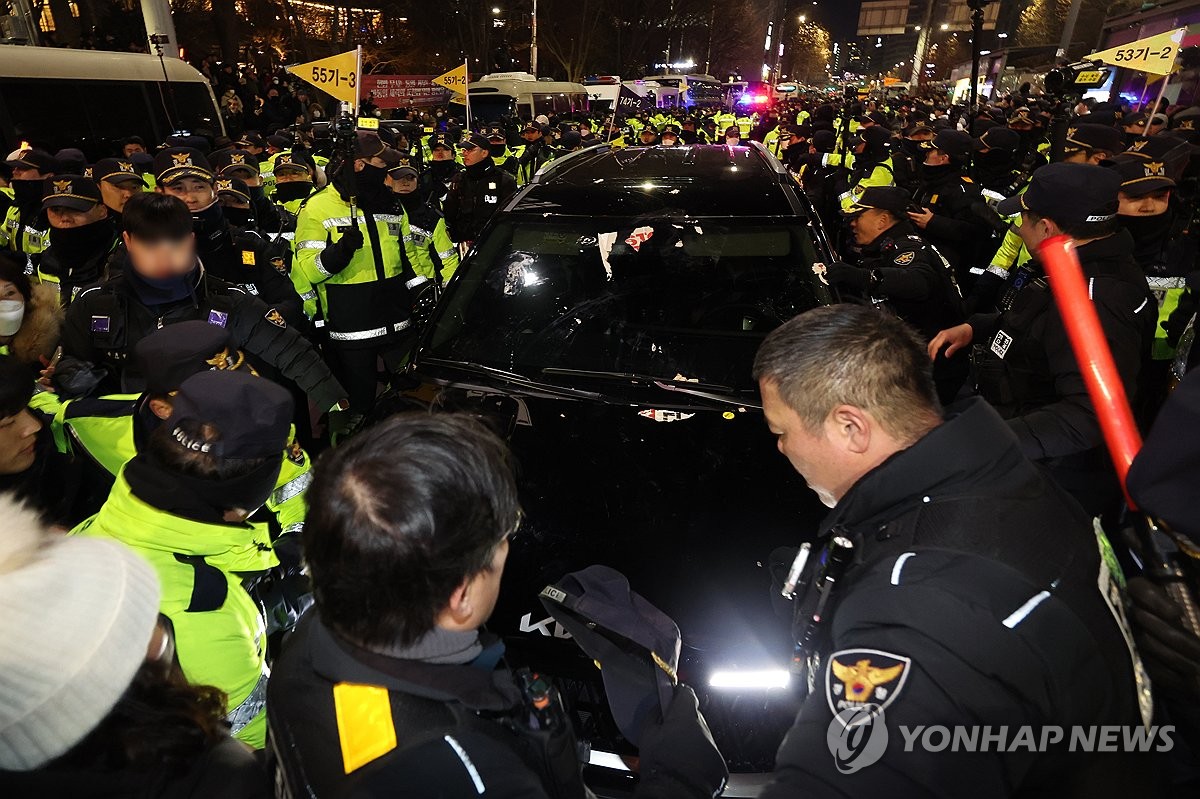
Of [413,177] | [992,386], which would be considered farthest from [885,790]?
[413,177]

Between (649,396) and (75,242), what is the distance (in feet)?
12.3

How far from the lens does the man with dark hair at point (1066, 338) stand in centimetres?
223

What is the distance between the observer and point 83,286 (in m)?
3.89

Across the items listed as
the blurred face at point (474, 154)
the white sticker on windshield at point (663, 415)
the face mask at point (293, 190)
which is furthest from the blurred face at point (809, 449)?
the blurred face at point (474, 154)

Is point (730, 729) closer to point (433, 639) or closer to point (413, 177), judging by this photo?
point (433, 639)

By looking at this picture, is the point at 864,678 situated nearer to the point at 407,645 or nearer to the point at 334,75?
the point at 407,645

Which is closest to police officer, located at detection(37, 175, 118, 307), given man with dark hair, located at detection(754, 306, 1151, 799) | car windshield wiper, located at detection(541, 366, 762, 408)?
car windshield wiper, located at detection(541, 366, 762, 408)

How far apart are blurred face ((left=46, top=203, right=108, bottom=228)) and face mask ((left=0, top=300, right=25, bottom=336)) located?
1.47 metres

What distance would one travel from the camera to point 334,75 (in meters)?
5.65

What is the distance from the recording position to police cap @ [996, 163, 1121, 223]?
246cm

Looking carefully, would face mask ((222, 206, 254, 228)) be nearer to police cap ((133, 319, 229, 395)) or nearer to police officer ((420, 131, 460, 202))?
police officer ((420, 131, 460, 202))

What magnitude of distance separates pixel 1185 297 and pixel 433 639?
14.5 feet

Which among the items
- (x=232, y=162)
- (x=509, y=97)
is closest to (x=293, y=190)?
(x=232, y=162)

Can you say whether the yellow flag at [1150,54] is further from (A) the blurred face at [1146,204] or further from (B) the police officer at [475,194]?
(B) the police officer at [475,194]
